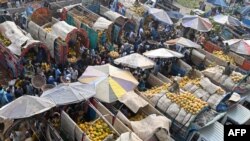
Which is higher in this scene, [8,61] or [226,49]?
[226,49]

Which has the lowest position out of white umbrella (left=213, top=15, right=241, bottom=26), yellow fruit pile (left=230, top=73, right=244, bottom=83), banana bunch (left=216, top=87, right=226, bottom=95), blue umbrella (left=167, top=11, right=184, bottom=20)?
blue umbrella (left=167, top=11, right=184, bottom=20)

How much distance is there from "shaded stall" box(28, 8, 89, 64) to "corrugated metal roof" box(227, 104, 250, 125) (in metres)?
8.29

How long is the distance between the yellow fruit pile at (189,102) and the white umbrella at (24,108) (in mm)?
5295

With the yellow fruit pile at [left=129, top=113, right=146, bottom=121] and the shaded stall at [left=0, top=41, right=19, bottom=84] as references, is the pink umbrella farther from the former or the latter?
the shaded stall at [left=0, top=41, right=19, bottom=84]

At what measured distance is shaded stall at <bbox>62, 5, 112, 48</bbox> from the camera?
761 inches

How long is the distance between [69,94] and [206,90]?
6386 mm

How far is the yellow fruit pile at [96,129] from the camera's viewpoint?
466 inches

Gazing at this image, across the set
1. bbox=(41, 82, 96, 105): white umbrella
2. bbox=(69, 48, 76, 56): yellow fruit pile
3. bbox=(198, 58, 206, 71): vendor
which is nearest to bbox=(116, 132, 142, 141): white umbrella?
bbox=(41, 82, 96, 105): white umbrella

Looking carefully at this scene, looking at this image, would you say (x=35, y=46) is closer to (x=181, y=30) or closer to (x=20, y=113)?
(x=20, y=113)

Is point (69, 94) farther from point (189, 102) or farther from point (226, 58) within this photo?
point (226, 58)

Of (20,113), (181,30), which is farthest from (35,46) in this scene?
(181,30)

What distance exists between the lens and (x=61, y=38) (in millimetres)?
17688

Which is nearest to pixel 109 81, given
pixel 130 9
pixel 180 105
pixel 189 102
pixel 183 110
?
pixel 180 105

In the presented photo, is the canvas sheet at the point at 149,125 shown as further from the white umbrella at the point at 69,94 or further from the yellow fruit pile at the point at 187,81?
the yellow fruit pile at the point at 187,81
